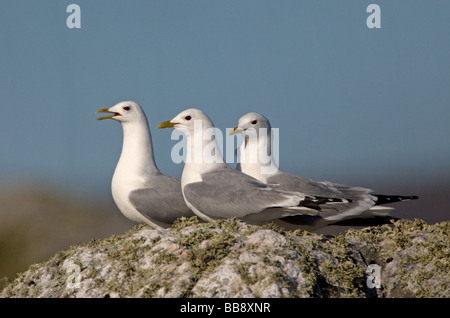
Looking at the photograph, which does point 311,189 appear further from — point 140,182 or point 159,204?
point 140,182

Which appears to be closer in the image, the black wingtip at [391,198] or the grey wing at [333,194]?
the grey wing at [333,194]

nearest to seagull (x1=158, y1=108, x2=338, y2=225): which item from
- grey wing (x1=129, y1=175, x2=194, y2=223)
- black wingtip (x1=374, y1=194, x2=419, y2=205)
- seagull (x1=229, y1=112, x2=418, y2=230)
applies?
seagull (x1=229, y1=112, x2=418, y2=230)

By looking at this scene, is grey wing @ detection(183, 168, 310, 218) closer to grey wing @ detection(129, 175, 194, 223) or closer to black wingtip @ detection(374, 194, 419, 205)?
grey wing @ detection(129, 175, 194, 223)

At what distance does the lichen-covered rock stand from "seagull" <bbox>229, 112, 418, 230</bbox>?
1495 mm

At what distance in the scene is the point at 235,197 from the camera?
11523mm

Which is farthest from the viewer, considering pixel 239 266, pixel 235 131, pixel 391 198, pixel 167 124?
pixel 235 131

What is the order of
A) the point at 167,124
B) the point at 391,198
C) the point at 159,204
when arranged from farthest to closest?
the point at 167,124, the point at 391,198, the point at 159,204

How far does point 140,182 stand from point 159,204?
1.93ft

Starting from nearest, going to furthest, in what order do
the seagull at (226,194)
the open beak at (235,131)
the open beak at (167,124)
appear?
the seagull at (226,194)
the open beak at (167,124)
the open beak at (235,131)

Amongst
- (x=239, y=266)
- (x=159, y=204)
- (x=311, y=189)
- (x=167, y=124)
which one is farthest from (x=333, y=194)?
(x=239, y=266)

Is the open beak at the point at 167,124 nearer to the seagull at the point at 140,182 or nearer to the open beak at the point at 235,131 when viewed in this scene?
the seagull at the point at 140,182

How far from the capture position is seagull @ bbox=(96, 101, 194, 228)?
12.5 metres

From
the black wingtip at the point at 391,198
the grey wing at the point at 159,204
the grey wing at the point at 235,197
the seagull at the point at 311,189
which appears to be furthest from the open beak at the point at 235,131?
the black wingtip at the point at 391,198

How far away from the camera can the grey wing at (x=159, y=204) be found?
488 inches
